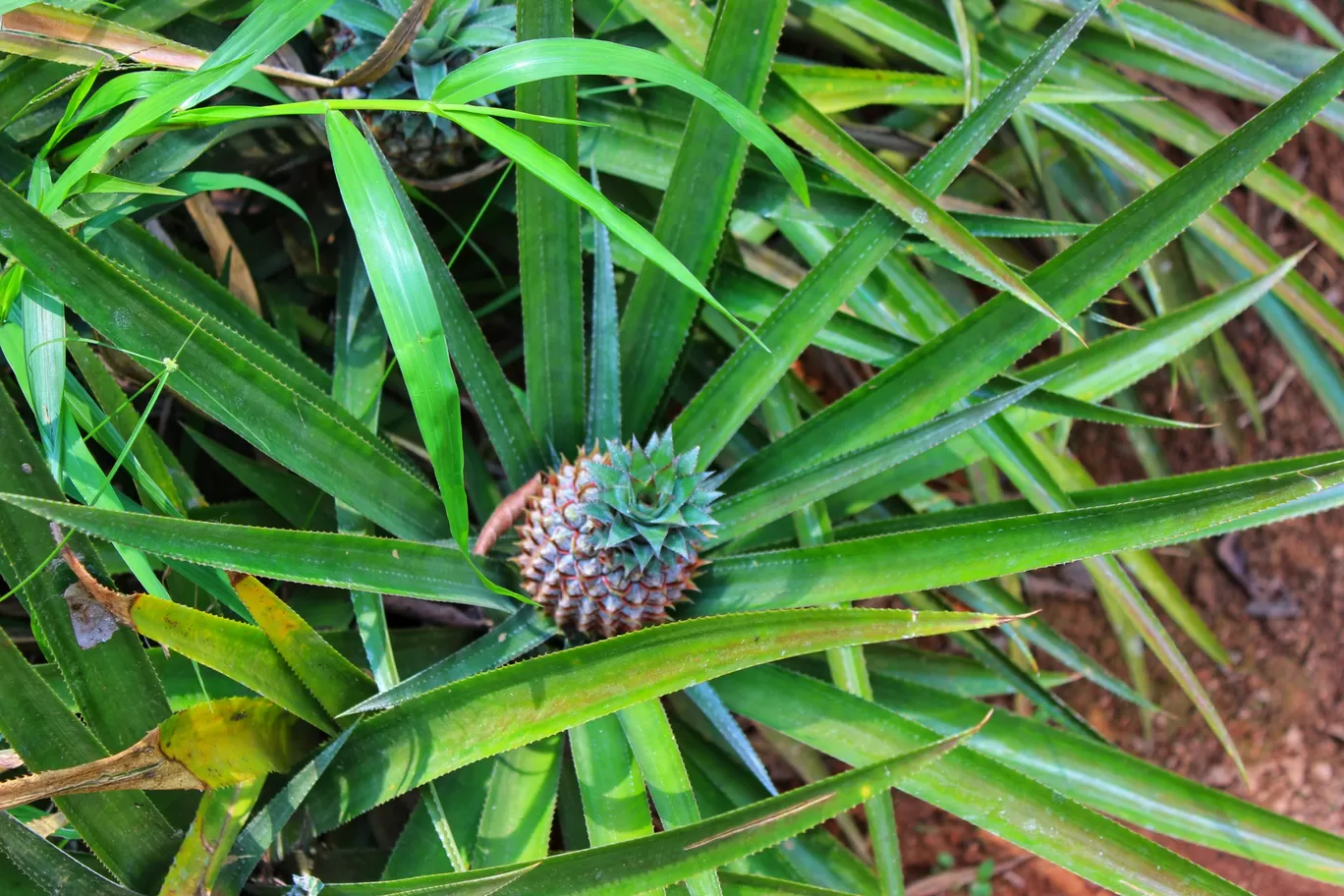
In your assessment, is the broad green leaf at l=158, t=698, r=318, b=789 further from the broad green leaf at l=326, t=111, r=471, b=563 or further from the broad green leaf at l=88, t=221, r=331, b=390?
the broad green leaf at l=88, t=221, r=331, b=390

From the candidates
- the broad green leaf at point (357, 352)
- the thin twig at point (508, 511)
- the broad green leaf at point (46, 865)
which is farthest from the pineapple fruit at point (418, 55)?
the broad green leaf at point (46, 865)

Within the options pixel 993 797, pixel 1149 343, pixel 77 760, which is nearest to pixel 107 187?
pixel 77 760

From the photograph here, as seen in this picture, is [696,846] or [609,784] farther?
[609,784]

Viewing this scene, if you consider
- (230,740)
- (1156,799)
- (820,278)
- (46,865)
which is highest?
(820,278)

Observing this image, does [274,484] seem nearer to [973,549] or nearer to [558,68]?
[558,68]

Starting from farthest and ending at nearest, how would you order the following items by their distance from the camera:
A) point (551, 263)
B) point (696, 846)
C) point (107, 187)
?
point (551, 263) → point (107, 187) → point (696, 846)

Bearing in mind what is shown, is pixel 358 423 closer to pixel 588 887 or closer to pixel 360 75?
pixel 360 75
